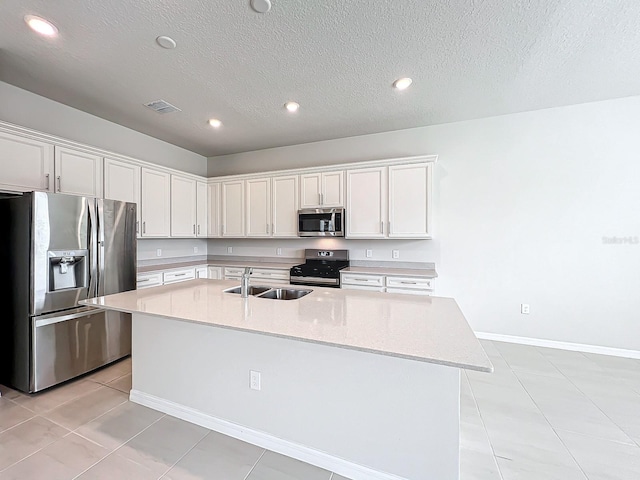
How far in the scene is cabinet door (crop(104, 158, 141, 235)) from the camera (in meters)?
3.30

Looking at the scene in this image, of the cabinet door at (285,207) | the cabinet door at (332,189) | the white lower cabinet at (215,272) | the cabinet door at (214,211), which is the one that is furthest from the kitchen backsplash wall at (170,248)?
the cabinet door at (332,189)

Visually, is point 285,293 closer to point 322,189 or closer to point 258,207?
point 322,189

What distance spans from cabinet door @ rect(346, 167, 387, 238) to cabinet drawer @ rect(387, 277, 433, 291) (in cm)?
64

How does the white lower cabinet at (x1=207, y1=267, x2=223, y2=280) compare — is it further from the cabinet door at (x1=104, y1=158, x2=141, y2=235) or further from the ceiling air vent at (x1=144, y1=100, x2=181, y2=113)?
the ceiling air vent at (x1=144, y1=100, x2=181, y2=113)

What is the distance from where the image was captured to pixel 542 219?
11.0ft

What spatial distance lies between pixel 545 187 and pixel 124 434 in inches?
186

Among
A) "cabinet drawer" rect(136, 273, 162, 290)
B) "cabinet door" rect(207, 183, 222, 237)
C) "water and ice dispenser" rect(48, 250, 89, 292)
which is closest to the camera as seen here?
"water and ice dispenser" rect(48, 250, 89, 292)

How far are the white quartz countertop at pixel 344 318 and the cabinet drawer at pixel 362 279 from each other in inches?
49.5

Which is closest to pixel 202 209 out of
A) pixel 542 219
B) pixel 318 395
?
pixel 318 395

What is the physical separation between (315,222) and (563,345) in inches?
134

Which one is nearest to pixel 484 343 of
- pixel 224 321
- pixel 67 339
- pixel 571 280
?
pixel 571 280

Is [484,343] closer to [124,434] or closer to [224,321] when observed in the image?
[224,321]

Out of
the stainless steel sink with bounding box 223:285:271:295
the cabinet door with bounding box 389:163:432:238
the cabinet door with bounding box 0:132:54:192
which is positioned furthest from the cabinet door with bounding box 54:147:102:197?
the cabinet door with bounding box 389:163:432:238

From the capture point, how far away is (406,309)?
1830 mm
